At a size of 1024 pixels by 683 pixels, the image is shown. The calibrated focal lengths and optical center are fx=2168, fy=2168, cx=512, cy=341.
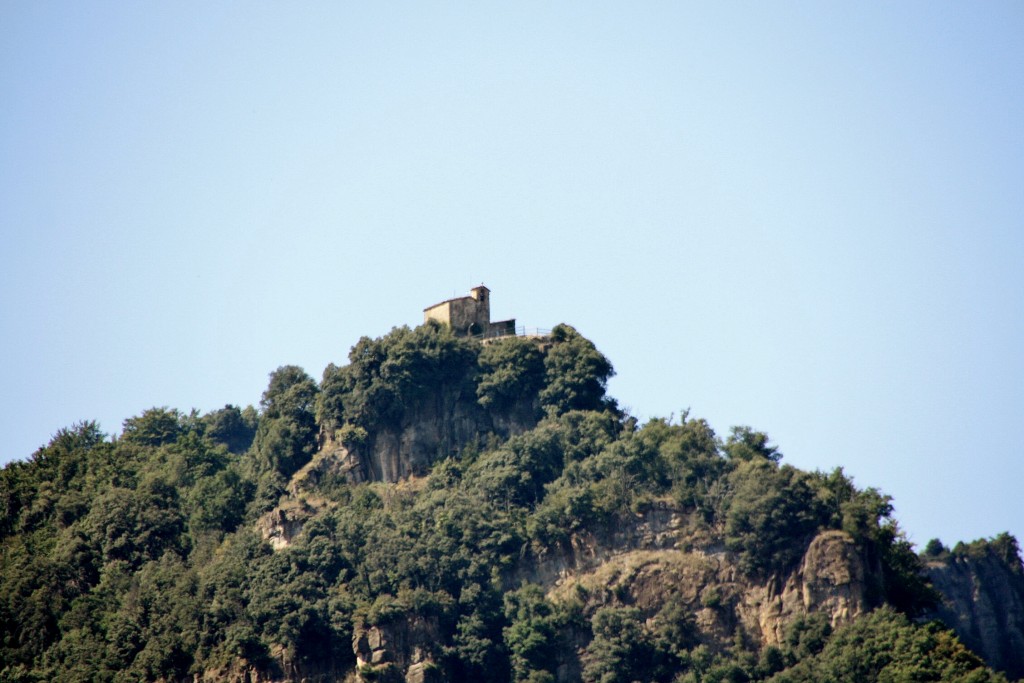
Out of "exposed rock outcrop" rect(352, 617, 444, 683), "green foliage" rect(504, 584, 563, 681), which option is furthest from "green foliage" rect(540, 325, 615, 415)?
"exposed rock outcrop" rect(352, 617, 444, 683)

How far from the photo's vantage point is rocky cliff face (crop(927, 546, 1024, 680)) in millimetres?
126062

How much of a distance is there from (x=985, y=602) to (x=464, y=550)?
41553 millimetres

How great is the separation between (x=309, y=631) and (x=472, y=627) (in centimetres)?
748

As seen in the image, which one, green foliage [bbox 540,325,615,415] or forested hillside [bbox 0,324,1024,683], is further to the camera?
green foliage [bbox 540,325,615,415]

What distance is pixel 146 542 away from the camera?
105812 millimetres

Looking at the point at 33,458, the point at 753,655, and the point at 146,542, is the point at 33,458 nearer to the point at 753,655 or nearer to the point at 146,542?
the point at 146,542

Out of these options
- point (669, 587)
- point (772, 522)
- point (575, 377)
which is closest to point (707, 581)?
point (669, 587)

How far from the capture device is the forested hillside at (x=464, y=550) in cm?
9712

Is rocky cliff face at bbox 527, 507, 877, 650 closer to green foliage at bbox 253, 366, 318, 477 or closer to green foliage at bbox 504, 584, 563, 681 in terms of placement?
green foliage at bbox 504, 584, 563, 681

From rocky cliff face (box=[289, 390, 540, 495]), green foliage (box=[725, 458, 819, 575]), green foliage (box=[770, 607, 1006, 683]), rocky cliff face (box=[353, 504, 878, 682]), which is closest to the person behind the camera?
green foliage (box=[770, 607, 1006, 683])

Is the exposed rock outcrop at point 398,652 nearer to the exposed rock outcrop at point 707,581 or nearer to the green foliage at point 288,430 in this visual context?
the exposed rock outcrop at point 707,581

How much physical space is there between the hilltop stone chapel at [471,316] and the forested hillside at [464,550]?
1.74 meters

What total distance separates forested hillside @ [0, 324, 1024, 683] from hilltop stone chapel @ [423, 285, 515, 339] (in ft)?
5.71

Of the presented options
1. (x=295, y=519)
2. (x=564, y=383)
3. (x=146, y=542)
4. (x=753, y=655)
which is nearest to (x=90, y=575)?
(x=146, y=542)
